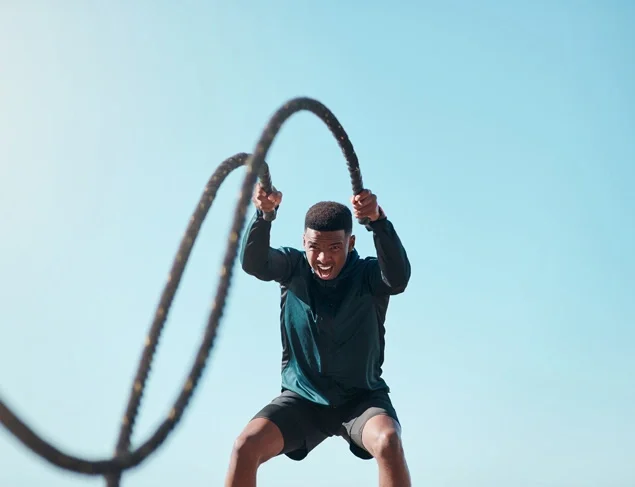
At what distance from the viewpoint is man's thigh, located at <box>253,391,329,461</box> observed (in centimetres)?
862

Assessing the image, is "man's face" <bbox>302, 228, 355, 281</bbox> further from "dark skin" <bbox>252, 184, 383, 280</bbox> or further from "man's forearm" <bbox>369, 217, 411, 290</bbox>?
"man's forearm" <bbox>369, 217, 411, 290</bbox>

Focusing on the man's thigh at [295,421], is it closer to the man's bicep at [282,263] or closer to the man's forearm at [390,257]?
the man's bicep at [282,263]

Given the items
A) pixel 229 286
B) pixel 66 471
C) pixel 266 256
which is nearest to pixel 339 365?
pixel 266 256

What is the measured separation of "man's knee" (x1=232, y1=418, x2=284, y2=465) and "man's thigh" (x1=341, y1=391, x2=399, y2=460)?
2.50 feet

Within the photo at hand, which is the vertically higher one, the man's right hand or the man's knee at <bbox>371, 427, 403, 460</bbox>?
the man's right hand

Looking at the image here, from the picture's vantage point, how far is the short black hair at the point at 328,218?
9078 mm

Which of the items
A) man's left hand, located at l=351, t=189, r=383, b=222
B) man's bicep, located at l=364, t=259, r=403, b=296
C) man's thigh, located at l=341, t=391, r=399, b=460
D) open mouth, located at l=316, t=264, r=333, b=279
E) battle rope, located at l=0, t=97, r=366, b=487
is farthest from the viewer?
open mouth, located at l=316, t=264, r=333, b=279

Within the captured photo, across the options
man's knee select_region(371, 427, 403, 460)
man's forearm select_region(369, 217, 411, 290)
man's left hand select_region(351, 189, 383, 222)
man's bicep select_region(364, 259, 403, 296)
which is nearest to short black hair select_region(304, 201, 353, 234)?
man's left hand select_region(351, 189, 383, 222)

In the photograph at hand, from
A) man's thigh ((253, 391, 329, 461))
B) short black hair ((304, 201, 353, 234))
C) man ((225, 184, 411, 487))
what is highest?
short black hair ((304, 201, 353, 234))

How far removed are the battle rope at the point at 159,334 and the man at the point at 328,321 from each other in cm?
124

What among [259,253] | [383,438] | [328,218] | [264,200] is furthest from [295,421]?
[264,200]

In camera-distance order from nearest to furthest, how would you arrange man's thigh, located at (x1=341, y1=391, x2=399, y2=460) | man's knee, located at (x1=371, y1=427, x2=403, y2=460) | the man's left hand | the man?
man's knee, located at (x1=371, y1=427, x2=403, y2=460) → man's thigh, located at (x1=341, y1=391, x2=399, y2=460) → the man → the man's left hand

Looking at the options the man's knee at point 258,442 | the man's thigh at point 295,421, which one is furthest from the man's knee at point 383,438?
the man's knee at point 258,442

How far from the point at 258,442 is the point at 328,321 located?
1.60m
